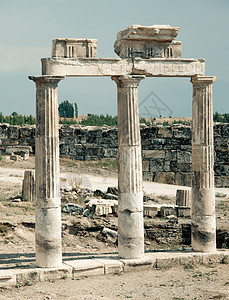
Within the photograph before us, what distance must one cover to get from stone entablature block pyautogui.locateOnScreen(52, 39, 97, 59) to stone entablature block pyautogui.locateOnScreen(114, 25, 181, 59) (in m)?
0.91

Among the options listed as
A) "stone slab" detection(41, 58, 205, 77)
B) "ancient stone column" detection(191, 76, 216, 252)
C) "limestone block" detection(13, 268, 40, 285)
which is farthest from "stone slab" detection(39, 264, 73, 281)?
"stone slab" detection(41, 58, 205, 77)

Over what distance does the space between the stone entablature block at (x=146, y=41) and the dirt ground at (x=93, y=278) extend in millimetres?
5978

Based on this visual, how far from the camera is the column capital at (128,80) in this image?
1366 centimetres

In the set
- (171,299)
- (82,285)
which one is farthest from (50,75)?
(171,299)

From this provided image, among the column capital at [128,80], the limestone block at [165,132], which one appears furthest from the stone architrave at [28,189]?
the limestone block at [165,132]

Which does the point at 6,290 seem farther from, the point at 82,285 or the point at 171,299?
the point at 171,299

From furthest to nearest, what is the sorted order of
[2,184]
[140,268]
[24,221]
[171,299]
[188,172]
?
[188,172] → [2,184] → [24,221] → [140,268] → [171,299]

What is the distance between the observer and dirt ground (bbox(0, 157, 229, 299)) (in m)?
12.0

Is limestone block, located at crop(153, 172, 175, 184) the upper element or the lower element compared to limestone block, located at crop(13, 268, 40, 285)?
upper

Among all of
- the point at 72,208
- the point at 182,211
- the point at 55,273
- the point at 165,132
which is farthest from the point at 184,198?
the point at 165,132

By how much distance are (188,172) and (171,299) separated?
1681 cm

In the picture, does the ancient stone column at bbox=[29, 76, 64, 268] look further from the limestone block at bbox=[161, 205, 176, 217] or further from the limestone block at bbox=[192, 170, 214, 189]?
the limestone block at bbox=[161, 205, 176, 217]

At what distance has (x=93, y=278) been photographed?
43.0 ft

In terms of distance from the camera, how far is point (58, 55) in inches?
516
